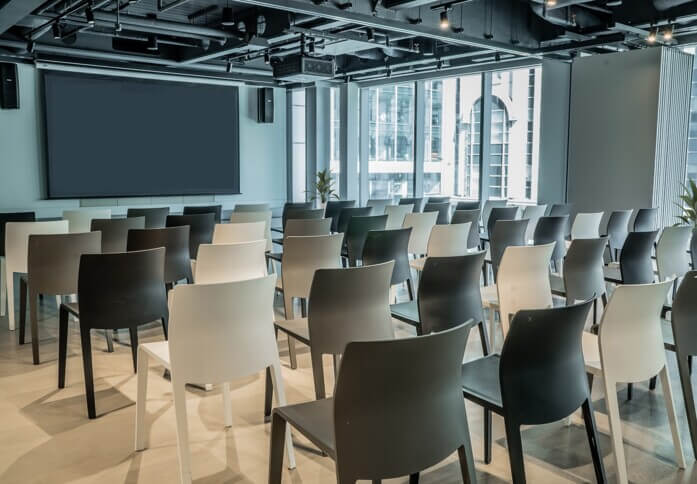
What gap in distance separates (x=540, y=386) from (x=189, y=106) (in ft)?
36.8

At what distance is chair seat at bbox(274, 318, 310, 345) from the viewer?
11.3 ft

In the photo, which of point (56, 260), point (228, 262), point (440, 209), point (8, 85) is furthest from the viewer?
point (8, 85)

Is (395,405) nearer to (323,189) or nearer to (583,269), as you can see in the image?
(583,269)

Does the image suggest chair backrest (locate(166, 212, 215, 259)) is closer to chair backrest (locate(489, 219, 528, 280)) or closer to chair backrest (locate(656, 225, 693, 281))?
chair backrest (locate(489, 219, 528, 280))

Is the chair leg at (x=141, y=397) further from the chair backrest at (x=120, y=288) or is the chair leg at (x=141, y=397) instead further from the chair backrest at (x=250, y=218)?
the chair backrest at (x=250, y=218)

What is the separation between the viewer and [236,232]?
5.61 m

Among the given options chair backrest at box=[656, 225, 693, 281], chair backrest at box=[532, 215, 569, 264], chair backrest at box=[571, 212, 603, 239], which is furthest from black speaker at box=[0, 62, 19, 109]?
chair backrest at box=[656, 225, 693, 281]

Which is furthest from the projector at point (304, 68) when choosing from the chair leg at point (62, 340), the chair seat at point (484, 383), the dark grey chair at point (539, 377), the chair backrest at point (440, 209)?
the dark grey chair at point (539, 377)

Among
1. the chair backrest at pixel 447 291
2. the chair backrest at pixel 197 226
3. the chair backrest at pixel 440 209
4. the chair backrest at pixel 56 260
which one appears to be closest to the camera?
the chair backrest at pixel 447 291

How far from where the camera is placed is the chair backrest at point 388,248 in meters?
4.72

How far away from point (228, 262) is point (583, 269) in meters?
2.37

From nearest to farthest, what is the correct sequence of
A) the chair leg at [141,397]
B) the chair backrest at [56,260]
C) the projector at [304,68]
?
the chair leg at [141,397]
the chair backrest at [56,260]
the projector at [304,68]

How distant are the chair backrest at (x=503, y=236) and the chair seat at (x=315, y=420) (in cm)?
345

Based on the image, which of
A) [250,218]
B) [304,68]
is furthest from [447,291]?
[304,68]
